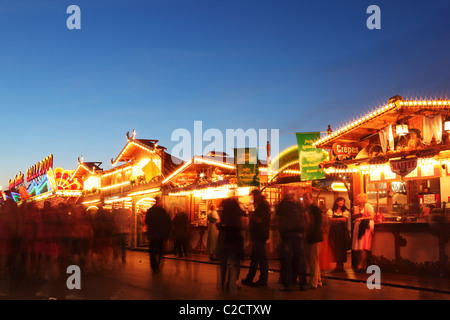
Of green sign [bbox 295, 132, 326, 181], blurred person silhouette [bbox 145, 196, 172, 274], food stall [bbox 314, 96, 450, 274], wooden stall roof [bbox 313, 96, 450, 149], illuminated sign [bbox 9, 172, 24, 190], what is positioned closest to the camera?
blurred person silhouette [bbox 145, 196, 172, 274]

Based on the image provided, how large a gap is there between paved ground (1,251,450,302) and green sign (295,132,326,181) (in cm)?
493

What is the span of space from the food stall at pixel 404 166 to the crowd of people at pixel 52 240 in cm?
754

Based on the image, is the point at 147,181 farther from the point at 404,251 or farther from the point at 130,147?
the point at 404,251

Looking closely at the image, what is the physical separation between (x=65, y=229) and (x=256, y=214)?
267 inches

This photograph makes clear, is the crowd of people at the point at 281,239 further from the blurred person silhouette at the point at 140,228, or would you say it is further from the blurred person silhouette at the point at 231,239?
the blurred person silhouette at the point at 140,228

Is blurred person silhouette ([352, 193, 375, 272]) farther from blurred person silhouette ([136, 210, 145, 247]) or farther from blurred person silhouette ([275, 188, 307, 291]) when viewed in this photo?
blurred person silhouette ([136, 210, 145, 247])

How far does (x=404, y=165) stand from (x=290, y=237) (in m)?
4.98

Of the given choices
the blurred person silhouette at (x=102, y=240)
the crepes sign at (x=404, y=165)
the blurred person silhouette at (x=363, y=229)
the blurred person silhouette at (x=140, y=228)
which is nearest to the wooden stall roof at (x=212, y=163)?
the blurred person silhouette at (x=140, y=228)

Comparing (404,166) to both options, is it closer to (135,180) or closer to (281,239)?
(281,239)

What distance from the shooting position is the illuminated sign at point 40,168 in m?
61.7

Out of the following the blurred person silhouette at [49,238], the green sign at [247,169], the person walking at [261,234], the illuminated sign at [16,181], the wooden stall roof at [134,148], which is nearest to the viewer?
the person walking at [261,234]

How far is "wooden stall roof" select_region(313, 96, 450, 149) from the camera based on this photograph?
13.3m

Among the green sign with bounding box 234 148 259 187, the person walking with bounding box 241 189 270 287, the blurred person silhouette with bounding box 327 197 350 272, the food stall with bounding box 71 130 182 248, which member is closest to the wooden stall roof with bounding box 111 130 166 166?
the food stall with bounding box 71 130 182 248
